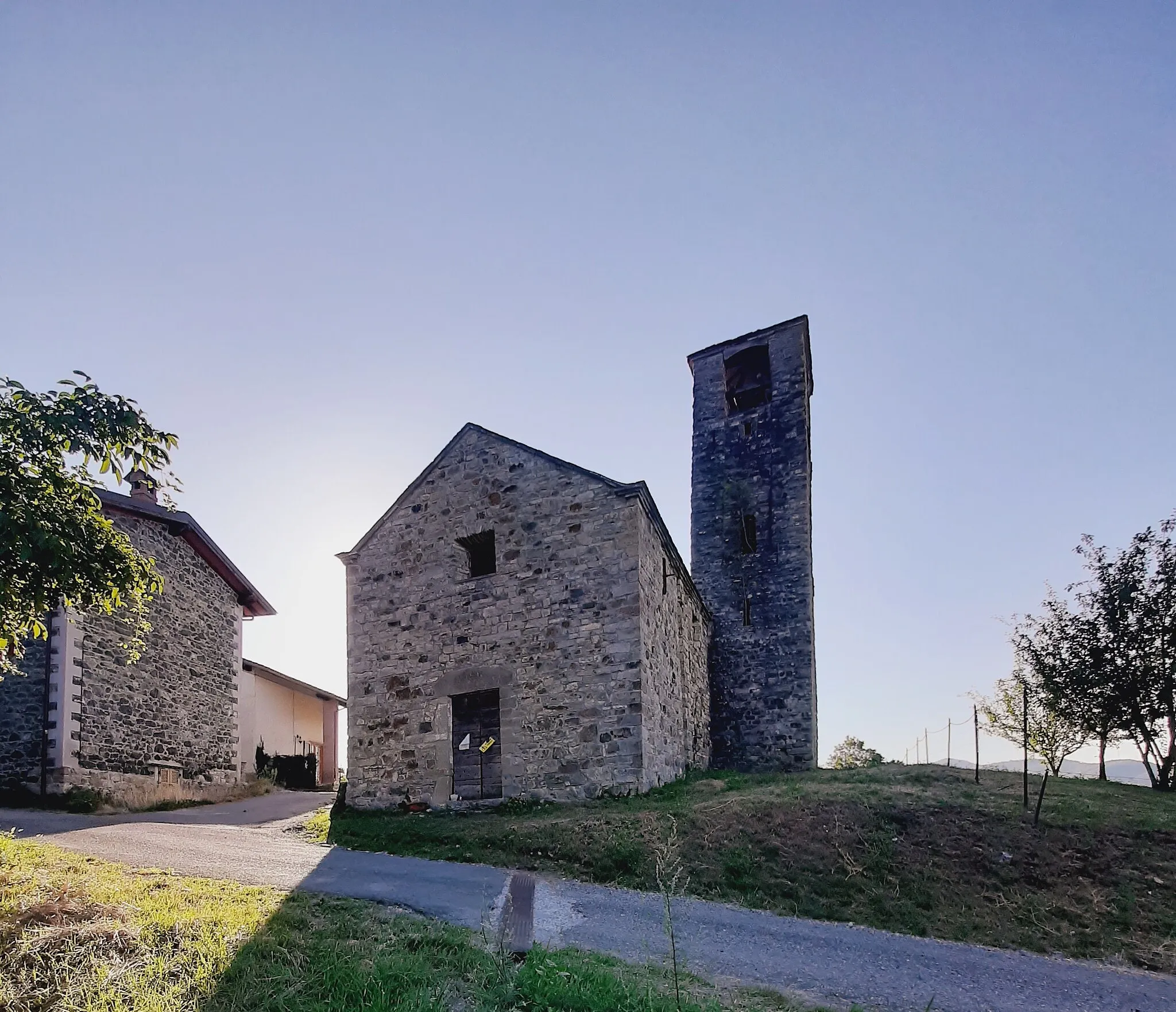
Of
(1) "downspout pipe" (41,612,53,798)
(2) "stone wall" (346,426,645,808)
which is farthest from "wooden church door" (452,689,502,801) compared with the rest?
(1) "downspout pipe" (41,612,53,798)

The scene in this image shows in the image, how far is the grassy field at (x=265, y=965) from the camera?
466 cm

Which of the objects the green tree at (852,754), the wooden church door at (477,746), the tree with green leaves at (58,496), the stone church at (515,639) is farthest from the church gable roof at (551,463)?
the green tree at (852,754)

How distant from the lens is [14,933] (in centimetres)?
522

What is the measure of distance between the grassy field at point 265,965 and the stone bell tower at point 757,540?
1439 centimetres

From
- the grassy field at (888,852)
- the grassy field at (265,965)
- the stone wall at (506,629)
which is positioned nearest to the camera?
the grassy field at (265,965)

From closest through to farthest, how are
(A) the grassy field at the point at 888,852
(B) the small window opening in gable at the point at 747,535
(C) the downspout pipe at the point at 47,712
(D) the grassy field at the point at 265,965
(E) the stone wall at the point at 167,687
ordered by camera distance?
(D) the grassy field at the point at 265,965, (A) the grassy field at the point at 888,852, (C) the downspout pipe at the point at 47,712, (E) the stone wall at the point at 167,687, (B) the small window opening in gable at the point at 747,535

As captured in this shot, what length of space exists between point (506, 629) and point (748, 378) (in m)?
13.0

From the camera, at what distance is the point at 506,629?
13.4 meters

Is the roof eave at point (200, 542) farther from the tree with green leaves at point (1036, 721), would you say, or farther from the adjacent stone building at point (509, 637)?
the tree with green leaves at point (1036, 721)

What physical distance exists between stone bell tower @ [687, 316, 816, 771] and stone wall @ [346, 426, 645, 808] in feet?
28.2

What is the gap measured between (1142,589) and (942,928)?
14448 millimetres

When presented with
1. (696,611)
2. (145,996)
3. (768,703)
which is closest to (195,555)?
(696,611)

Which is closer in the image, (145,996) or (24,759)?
(145,996)

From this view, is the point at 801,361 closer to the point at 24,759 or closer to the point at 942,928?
the point at 942,928
